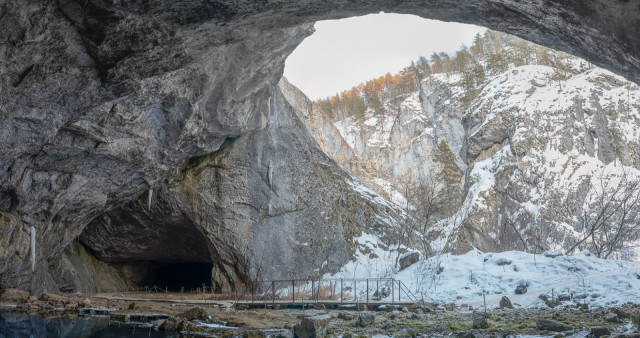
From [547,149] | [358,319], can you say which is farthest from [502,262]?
[547,149]

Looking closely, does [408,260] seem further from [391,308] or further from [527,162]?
[527,162]

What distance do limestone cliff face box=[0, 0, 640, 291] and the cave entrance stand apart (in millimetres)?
8737

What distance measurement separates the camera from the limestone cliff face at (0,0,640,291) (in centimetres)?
646

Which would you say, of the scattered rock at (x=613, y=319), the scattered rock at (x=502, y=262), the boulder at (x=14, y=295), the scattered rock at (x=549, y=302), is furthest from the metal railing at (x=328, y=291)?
the scattered rock at (x=613, y=319)

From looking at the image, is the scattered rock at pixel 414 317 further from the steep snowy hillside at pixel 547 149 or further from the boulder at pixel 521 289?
the steep snowy hillside at pixel 547 149

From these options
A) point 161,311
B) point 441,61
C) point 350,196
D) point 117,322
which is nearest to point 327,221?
point 350,196

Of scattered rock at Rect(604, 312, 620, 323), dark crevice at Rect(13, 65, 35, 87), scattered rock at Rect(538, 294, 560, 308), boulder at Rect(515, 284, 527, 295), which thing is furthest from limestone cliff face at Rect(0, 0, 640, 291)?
boulder at Rect(515, 284, 527, 295)

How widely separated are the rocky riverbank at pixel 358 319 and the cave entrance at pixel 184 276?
12880mm

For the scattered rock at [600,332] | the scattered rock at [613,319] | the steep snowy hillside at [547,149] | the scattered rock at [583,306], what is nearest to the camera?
the scattered rock at [600,332]

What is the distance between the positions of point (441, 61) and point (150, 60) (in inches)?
2787

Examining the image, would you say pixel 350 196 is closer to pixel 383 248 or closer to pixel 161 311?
pixel 383 248

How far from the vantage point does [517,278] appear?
14359 mm

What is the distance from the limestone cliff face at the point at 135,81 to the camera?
6.46 meters

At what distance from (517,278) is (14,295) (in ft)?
51.3
